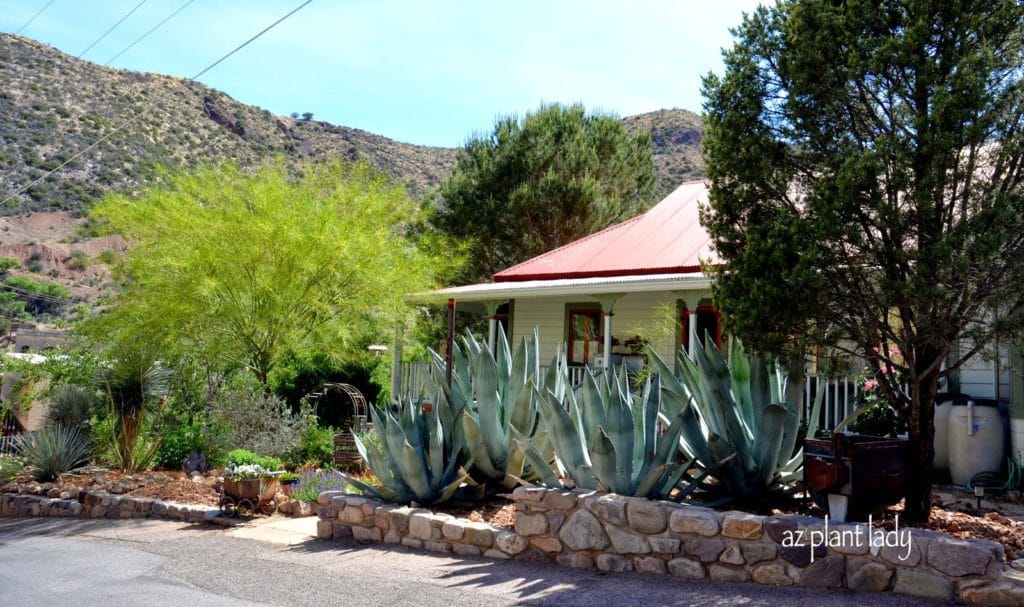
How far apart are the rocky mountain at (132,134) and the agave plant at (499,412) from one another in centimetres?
2484

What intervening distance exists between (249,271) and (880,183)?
8740 mm

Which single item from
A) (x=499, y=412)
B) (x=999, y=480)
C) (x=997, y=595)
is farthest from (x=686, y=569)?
(x=999, y=480)

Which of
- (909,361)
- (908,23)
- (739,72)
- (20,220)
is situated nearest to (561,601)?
(909,361)

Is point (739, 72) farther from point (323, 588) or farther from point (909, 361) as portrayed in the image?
point (323, 588)

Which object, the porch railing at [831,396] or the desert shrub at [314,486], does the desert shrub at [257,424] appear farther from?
the porch railing at [831,396]

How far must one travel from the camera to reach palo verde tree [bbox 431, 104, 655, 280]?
2630cm

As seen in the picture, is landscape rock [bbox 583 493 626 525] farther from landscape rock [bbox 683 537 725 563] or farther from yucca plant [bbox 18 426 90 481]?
yucca plant [bbox 18 426 90 481]

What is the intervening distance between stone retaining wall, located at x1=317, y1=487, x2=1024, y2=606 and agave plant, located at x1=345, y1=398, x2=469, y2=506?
12.6 inches

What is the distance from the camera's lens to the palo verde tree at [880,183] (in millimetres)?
5367

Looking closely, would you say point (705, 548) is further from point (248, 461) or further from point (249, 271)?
point (249, 271)

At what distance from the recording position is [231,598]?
582cm

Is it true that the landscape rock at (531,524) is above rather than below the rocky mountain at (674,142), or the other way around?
below

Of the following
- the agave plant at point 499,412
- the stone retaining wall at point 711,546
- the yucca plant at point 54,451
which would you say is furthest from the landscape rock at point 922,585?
the yucca plant at point 54,451

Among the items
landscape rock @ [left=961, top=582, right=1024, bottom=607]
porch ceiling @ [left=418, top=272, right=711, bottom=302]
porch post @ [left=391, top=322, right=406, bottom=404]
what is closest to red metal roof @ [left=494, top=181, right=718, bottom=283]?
porch ceiling @ [left=418, top=272, right=711, bottom=302]
